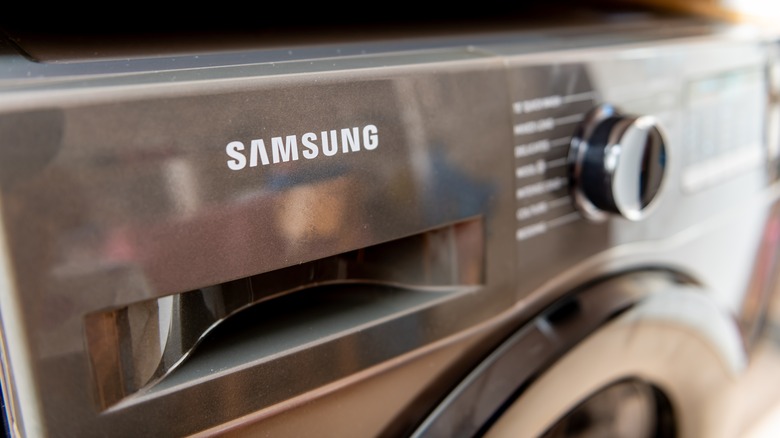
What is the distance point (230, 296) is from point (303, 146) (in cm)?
8

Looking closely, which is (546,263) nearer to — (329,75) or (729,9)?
(329,75)

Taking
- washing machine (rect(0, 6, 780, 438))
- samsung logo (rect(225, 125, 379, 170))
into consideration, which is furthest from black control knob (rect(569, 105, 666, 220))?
samsung logo (rect(225, 125, 379, 170))

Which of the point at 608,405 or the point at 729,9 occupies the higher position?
the point at 729,9

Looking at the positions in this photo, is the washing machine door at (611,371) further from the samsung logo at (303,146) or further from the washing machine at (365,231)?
the samsung logo at (303,146)

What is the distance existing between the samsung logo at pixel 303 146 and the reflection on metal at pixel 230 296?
0.06 m

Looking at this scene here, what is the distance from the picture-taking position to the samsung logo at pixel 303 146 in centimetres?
26

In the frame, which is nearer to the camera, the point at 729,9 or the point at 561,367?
the point at 561,367

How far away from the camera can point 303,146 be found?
10.9 inches

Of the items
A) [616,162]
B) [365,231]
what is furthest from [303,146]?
[616,162]

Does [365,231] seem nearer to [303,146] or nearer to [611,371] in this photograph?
[303,146]

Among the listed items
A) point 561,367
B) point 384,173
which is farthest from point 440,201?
point 561,367

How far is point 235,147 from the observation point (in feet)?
0.85

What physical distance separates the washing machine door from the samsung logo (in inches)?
6.4

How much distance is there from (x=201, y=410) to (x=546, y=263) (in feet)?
0.77
